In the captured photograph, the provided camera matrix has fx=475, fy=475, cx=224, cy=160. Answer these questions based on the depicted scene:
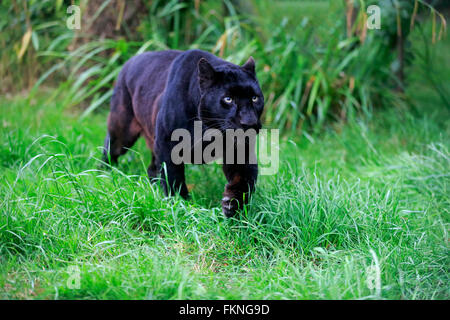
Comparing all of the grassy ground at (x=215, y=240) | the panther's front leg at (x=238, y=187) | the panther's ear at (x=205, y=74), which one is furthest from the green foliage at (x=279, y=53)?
the panther's ear at (x=205, y=74)

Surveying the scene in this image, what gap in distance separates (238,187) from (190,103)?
58 cm

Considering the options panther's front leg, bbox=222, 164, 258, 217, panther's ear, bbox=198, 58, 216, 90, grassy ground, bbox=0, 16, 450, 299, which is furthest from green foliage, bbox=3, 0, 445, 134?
panther's ear, bbox=198, 58, 216, 90

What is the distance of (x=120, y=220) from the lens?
264 centimetres

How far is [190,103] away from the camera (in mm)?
2867

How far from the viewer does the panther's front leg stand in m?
2.74

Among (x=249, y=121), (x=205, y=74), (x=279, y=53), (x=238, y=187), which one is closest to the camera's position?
(x=249, y=121)

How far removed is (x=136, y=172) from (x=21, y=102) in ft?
8.41

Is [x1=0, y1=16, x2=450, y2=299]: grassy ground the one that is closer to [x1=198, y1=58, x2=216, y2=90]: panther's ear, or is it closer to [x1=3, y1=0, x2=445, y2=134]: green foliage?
[x1=198, y1=58, x2=216, y2=90]: panther's ear

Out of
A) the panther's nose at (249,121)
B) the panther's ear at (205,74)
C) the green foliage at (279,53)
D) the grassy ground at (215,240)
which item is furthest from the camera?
the green foliage at (279,53)

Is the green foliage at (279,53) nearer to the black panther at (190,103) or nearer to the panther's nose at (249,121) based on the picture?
the black panther at (190,103)

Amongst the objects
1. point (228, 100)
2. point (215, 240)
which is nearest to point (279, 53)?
point (228, 100)

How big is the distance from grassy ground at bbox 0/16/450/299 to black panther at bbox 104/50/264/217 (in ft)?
0.57

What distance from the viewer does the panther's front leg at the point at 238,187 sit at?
2744mm

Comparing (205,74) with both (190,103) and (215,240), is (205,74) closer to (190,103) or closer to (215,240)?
(190,103)
